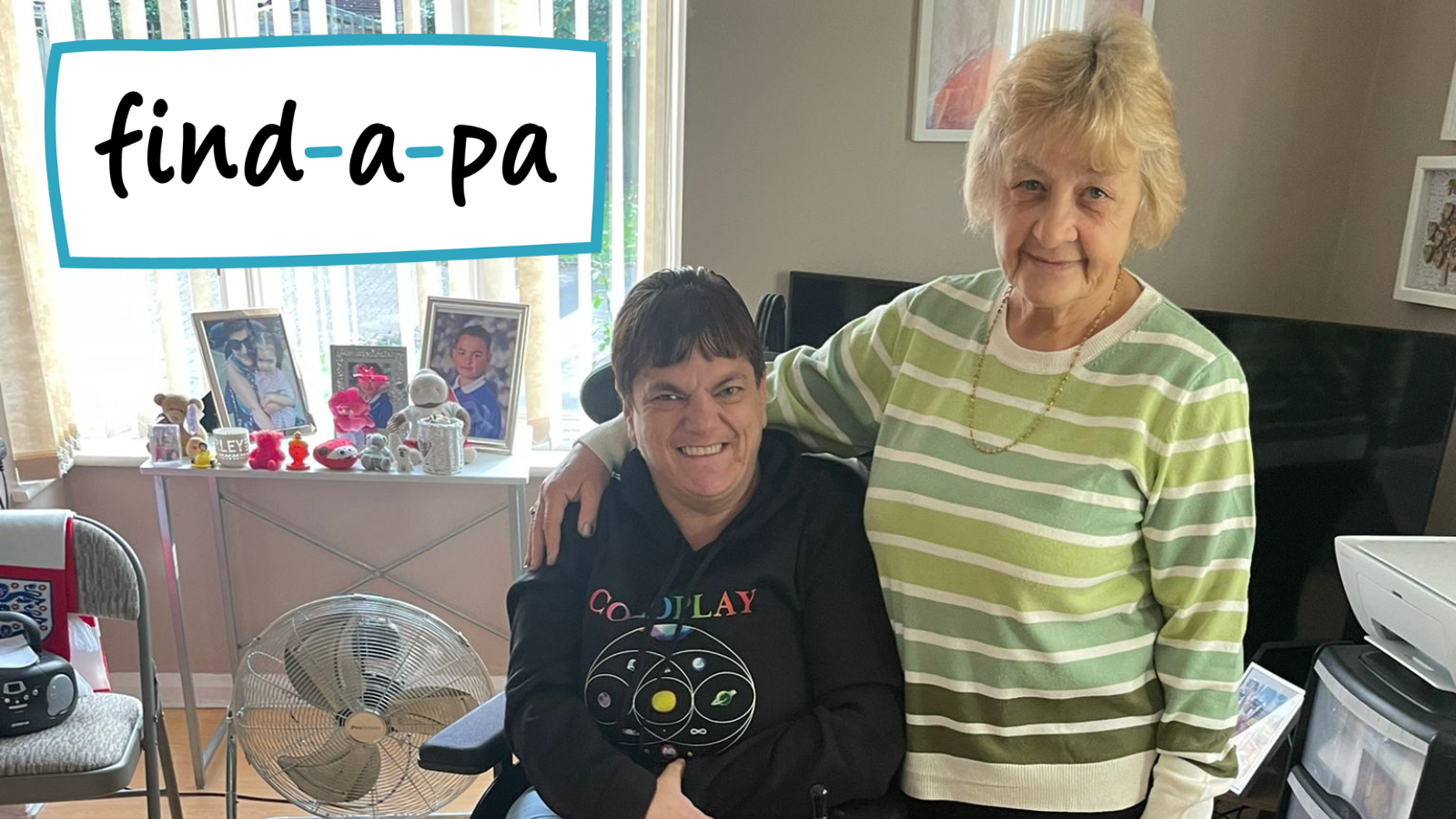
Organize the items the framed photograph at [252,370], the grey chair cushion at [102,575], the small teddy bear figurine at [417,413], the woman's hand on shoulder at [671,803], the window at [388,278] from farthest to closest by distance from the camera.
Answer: the window at [388,278]
the framed photograph at [252,370]
the small teddy bear figurine at [417,413]
the grey chair cushion at [102,575]
the woman's hand on shoulder at [671,803]

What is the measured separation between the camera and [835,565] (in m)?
1.31

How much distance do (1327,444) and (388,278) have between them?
229 centimetres

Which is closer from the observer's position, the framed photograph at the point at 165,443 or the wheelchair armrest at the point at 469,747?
the wheelchair armrest at the point at 469,747

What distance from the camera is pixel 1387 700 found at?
146 centimetres

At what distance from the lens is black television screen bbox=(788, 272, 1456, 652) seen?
5.47 ft

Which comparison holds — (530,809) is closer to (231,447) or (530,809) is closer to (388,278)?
(231,447)

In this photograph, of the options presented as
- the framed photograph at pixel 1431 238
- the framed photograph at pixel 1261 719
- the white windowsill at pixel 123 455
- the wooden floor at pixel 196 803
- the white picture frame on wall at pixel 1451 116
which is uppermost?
the white picture frame on wall at pixel 1451 116

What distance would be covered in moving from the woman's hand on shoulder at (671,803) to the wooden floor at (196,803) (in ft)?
4.34

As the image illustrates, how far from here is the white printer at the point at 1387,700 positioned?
138cm

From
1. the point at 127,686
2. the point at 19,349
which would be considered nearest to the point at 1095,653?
the point at 19,349

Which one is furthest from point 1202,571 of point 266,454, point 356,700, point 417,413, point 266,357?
point 266,357

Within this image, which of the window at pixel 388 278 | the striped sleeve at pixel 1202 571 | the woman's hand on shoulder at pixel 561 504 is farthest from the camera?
the window at pixel 388 278

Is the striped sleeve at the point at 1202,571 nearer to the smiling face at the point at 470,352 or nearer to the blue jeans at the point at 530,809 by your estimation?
the blue jeans at the point at 530,809

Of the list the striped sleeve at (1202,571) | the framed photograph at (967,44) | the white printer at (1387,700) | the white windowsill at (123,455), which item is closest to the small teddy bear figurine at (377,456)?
the white windowsill at (123,455)
